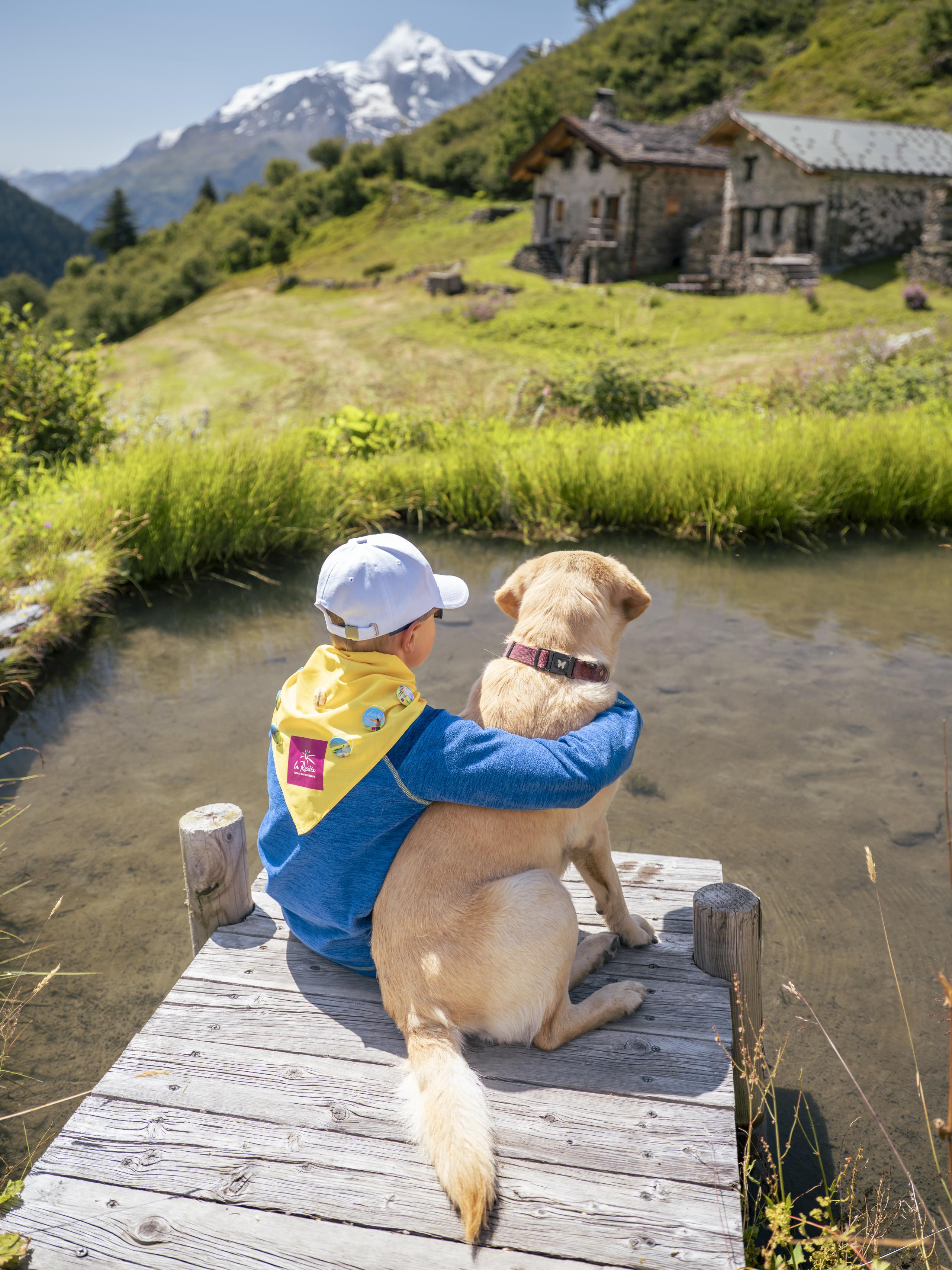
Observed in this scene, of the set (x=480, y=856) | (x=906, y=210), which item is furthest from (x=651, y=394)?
(x=906, y=210)

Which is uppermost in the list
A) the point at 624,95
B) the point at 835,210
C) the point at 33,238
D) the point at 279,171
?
the point at 33,238

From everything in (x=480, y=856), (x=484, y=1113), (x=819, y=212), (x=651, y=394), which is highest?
(x=819, y=212)

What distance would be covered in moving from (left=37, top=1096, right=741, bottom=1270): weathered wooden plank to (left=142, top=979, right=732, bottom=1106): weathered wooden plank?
0.26 m

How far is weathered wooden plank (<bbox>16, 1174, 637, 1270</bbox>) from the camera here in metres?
1.71

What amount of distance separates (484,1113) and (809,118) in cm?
3247

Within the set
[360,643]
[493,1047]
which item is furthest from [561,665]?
[493,1047]

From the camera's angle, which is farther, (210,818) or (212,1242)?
(210,818)

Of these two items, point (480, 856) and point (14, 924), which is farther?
Answer: point (14, 924)

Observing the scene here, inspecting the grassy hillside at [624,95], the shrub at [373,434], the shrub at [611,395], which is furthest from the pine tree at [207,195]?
the shrub at [373,434]

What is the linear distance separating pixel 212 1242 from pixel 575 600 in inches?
69.1

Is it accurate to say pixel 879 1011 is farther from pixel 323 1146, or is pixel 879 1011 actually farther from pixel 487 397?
pixel 487 397

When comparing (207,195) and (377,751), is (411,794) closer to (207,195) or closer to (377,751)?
(377,751)

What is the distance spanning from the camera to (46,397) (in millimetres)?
9438

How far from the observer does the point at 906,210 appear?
1007 inches
